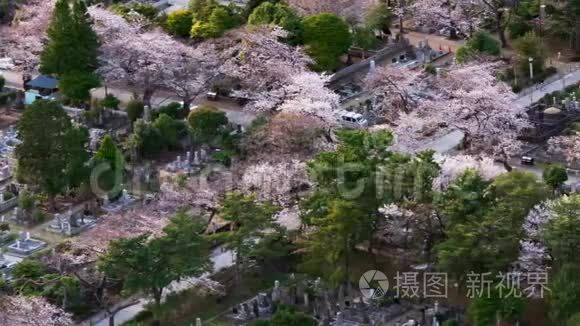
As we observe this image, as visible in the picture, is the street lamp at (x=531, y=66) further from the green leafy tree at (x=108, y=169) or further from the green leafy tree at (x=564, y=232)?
the green leafy tree at (x=564, y=232)

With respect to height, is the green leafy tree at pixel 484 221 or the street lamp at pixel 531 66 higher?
the green leafy tree at pixel 484 221

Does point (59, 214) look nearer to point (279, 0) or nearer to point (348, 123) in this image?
point (348, 123)

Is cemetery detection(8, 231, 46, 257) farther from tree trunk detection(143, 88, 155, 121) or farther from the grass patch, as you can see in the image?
tree trunk detection(143, 88, 155, 121)

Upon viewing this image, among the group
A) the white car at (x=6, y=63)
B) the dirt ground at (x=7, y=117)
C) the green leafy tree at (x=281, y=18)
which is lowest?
the dirt ground at (x=7, y=117)

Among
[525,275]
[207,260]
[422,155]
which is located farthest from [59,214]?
[525,275]

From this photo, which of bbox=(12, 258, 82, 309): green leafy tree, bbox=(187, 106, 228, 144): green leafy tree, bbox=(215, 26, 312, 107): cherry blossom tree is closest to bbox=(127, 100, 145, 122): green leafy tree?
bbox=(215, 26, 312, 107): cherry blossom tree

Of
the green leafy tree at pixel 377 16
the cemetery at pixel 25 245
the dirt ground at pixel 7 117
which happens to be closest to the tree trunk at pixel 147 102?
the dirt ground at pixel 7 117
